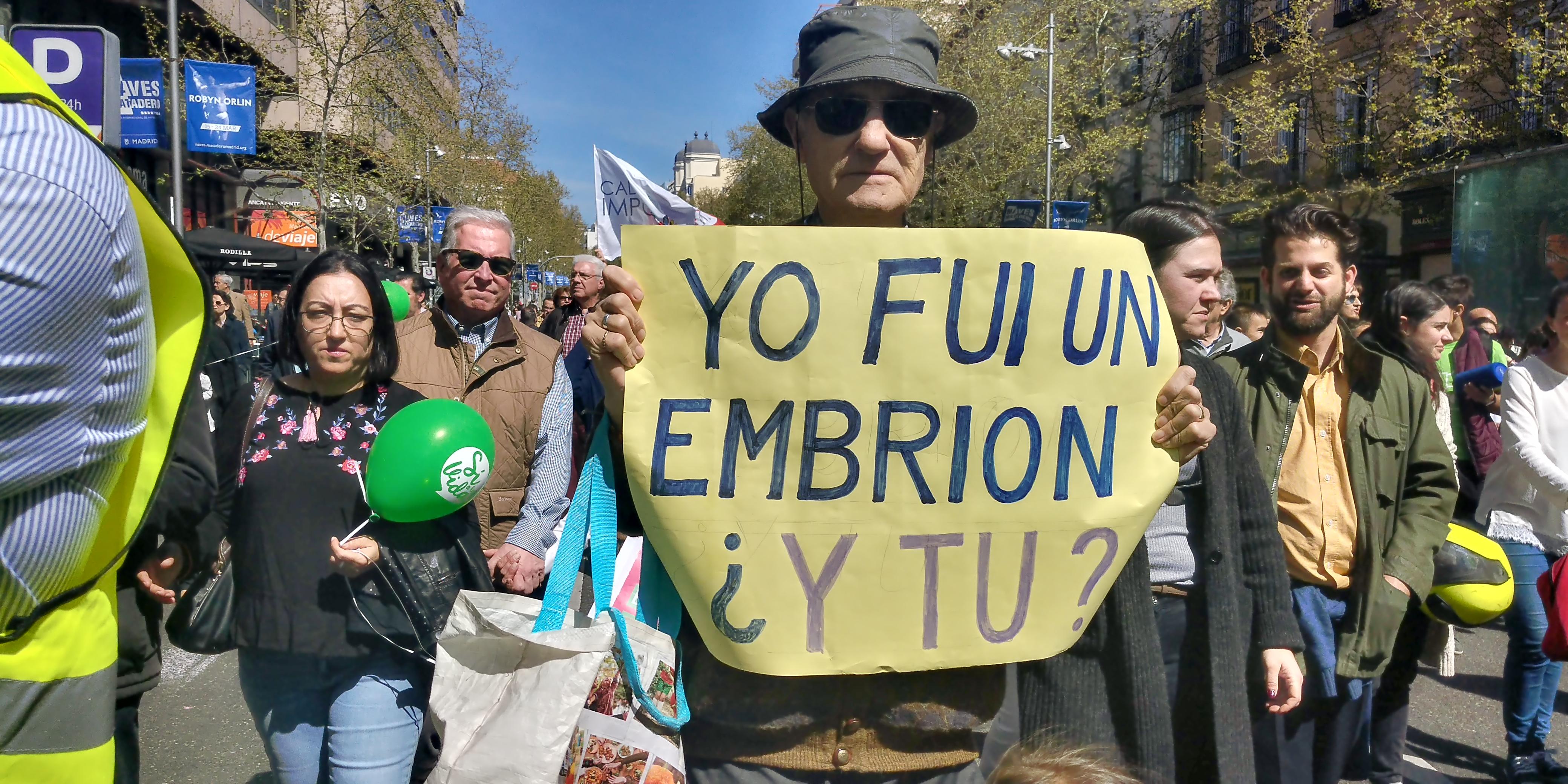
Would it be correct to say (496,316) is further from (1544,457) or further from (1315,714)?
(1544,457)

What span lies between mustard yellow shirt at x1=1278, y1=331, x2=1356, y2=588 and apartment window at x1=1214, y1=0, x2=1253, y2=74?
27.1 meters

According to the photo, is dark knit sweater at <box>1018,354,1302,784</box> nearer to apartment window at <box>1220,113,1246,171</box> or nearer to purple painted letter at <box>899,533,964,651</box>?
purple painted letter at <box>899,533,964,651</box>

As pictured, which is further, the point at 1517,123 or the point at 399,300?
the point at 1517,123

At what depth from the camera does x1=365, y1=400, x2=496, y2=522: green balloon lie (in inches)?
94.0

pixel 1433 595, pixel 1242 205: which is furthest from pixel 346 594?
pixel 1242 205

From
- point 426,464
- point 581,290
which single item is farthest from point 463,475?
point 581,290

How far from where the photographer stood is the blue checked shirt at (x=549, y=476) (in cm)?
299

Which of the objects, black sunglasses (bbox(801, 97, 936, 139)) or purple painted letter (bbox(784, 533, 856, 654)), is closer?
purple painted letter (bbox(784, 533, 856, 654))

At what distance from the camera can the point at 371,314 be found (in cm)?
276

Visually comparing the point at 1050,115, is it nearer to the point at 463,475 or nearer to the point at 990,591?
the point at 463,475

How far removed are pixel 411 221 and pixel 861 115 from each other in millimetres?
20653

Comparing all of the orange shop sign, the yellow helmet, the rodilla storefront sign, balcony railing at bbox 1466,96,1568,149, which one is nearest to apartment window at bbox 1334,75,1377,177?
balcony railing at bbox 1466,96,1568,149

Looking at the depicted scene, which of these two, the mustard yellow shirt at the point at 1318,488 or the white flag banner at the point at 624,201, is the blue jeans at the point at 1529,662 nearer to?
the mustard yellow shirt at the point at 1318,488

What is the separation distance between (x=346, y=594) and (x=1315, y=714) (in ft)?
8.60
